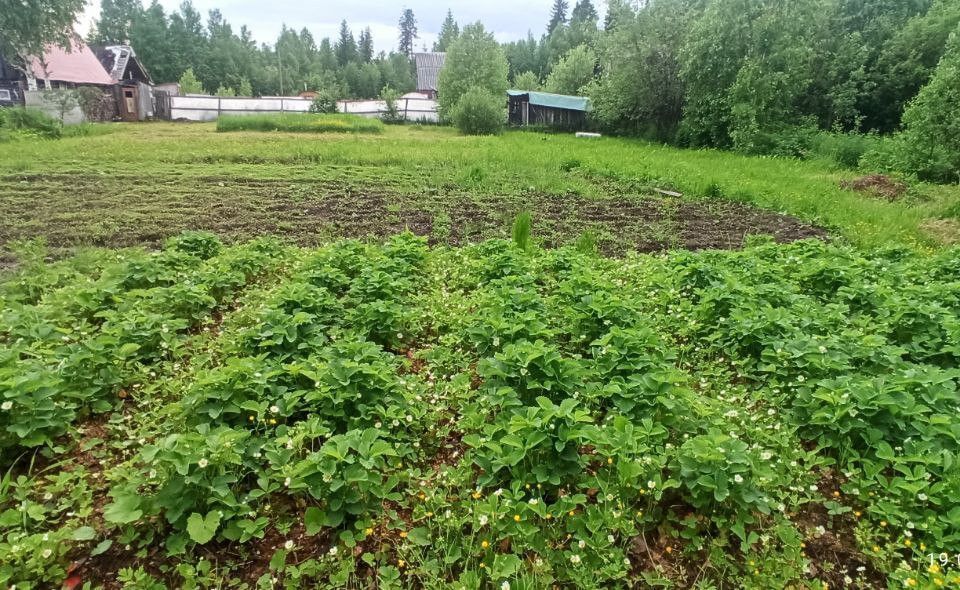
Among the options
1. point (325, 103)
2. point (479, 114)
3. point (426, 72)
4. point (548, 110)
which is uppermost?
point (426, 72)

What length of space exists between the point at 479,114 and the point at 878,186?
1783 centimetres

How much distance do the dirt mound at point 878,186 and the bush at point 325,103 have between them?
27480mm

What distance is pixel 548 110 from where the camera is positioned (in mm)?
32656

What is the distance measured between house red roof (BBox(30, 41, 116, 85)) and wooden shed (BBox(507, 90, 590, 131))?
25275 mm

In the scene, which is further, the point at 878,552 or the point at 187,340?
the point at 187,340

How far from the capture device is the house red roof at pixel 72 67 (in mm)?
27002

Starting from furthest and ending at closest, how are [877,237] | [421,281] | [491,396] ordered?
[877,237], [421,281], [491,396]

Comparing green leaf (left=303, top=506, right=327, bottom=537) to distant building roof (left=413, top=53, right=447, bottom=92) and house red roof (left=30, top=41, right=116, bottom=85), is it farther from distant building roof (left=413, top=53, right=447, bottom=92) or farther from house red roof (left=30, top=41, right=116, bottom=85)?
distant building roof (left=413, top=53, right=447, bottom=92)

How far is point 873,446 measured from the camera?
257 cm

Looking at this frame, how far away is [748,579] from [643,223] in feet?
22.9

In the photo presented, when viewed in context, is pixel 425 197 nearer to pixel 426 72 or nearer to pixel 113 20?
pixel 426 72

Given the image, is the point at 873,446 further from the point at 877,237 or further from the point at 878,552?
the point at 877,237

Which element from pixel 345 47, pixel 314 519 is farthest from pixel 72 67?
pixel 345 47

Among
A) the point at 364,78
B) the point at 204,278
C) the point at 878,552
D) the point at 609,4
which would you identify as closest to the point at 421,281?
the point at 204,278
